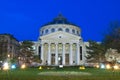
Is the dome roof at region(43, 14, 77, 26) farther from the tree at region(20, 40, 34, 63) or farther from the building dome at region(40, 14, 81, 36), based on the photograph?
the tree at region(20, 40, 34, 63)

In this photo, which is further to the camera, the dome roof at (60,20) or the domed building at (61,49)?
the dome roof at (60,20)

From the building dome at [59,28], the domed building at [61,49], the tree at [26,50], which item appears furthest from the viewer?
the building dome at [59,28]

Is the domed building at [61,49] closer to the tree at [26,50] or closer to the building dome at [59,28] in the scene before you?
the building dome at [59,28]

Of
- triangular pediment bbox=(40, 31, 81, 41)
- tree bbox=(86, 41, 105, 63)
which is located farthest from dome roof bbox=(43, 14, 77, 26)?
tree bbox=(86, 41, 105, 63)

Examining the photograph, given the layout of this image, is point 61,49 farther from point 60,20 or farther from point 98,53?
point 98,53

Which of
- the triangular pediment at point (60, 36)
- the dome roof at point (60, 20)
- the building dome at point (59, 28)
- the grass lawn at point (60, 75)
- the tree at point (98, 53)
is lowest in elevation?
the grass lawn at point (60, 75)

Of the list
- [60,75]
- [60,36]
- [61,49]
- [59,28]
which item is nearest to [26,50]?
[61,49]

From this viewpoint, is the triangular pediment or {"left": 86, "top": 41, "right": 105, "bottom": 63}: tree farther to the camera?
the triangular pediment

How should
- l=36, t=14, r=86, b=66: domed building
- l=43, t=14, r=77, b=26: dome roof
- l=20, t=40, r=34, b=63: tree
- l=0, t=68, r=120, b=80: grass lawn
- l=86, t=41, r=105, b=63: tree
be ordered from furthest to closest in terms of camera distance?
l=43, t=14, r=77, b=26: dome roof < l=36, t=14, r=86, b=66: domed building < l=20, t=40, r=34, b=63: tree < l=86, t=41, r=105, b=63: tree < l=0, t=68, r=120, b=80: grass lawn

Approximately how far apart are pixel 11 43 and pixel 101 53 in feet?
129

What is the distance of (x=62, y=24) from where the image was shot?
12169cm

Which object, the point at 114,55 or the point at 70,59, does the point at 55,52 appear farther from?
the point at 114,55

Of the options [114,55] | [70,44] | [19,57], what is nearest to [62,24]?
[70,44]

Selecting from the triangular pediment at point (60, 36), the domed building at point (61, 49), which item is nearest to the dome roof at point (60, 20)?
the domed building at point (61, 49)
